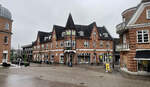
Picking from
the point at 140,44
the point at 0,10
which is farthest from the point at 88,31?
the point at 0,10

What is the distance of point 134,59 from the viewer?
51.2 feet

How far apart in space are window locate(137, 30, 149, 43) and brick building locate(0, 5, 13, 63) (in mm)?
27596

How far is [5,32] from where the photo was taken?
27.0 m

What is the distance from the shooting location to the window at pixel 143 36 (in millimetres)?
15902

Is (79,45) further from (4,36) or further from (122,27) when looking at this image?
(4,36)

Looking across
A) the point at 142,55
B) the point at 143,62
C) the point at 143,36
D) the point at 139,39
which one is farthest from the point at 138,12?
the point at 143,62

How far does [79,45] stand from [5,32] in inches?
758

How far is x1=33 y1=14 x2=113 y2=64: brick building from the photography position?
32844mm

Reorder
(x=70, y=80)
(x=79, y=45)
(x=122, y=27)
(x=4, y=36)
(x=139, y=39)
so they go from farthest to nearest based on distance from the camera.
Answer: (x=79, y=45) → (x=4, y=36) → (x=122, y=27) → (x=139, y=39) → (x=70, y=80)

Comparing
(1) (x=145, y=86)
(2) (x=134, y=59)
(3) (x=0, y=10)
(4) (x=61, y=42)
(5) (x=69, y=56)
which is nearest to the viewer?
(1) (x=145, y=86)

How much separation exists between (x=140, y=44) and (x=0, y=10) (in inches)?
1158

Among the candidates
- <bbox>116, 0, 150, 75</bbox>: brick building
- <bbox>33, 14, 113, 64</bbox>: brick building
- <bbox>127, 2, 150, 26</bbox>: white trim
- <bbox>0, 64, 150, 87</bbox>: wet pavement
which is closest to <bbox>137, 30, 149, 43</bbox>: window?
<bbox>116, 0, 150, 75</bbox>: brick building

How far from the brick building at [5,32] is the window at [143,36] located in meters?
27.6

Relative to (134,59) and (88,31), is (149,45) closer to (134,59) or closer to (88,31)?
(134,59)
